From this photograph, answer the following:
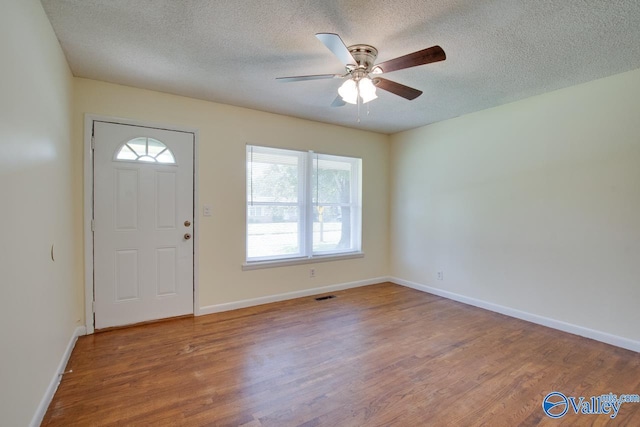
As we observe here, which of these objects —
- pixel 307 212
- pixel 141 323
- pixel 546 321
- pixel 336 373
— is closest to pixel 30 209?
pixel 141 323

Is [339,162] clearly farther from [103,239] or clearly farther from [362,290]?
[103,239]

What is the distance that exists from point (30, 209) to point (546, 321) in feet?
14.4

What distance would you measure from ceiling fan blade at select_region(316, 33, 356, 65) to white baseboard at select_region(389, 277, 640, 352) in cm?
322

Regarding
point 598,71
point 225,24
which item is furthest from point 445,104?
point 225,24

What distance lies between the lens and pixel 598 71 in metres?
2.65

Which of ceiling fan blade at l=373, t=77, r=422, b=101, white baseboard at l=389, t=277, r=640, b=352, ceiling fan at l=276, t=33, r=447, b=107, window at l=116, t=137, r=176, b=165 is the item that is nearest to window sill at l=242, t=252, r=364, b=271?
white baseboard at l=389, t=277, r=640, b=352

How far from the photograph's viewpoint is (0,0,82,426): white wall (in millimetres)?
1377

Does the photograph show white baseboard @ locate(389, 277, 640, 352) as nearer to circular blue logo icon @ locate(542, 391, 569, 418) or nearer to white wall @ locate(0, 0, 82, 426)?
circular blue logo icon @ locate(542, 391, 569, 418)

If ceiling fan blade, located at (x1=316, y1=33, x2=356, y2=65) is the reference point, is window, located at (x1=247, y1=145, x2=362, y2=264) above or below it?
below

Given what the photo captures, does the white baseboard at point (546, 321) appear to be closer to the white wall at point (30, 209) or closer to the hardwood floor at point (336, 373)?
the hardwood floor at point (336, 373)

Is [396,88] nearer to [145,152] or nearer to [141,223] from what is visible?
[145,152]

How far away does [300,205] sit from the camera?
4207 millimetres

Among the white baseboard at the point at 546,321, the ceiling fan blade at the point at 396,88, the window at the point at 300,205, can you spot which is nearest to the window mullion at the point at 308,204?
the window at the point at 300,205

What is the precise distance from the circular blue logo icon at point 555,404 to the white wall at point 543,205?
1311mm
